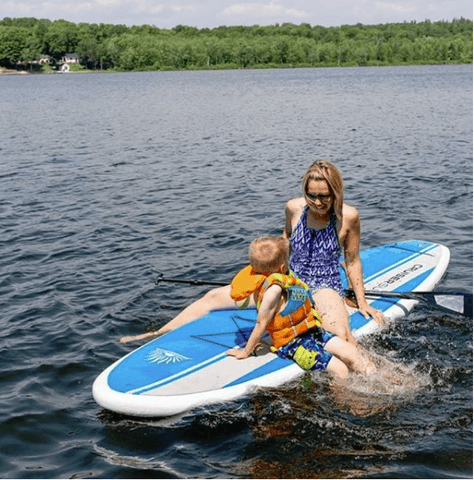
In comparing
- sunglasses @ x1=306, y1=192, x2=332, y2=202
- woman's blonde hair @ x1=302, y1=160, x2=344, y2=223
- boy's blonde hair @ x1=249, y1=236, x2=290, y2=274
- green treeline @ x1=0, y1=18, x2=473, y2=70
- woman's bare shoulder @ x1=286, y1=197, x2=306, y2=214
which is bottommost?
boy's blonde hair @ x1=249, y1=236, x2=290, y2=274

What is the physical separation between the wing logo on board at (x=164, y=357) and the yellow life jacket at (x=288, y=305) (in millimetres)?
884

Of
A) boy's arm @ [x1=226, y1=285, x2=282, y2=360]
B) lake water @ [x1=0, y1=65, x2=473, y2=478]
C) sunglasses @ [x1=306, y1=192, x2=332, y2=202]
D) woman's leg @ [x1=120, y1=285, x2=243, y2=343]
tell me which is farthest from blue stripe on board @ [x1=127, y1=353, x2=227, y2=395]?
sunglasses @ [x1=306, y1=192, x2=332, y2=202]

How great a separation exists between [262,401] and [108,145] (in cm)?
1884

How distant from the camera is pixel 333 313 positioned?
6.03 metres

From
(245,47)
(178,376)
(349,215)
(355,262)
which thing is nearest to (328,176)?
(349,215)

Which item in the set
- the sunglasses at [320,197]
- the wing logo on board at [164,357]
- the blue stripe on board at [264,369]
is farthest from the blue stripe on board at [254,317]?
the sunglasses at [320,197]

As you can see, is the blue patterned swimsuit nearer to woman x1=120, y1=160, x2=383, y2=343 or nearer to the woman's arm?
woman x1=120, y1=160, x2=383, y2=343

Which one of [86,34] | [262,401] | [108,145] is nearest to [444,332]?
[262,401]

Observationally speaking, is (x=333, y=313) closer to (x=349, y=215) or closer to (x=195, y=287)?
(x=349, y=215)

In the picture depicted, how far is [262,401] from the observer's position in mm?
5730

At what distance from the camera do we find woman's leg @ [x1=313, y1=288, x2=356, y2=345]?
235 inches

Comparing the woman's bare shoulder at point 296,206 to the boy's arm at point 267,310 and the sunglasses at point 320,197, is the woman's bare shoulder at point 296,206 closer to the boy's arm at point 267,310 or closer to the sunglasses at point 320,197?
the sunglasses at point 320,197

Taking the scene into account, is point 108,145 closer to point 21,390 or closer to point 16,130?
point 16,130

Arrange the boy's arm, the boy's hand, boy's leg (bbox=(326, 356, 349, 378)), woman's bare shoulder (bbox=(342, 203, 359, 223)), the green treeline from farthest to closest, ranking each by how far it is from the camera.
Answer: the green treeline → woman's bare shoulder (bbox=(342, 203, 359, 223)) → the boy's hand → boy's leg (bbox=(326, 356, 349, 378)) → the boy's arm
